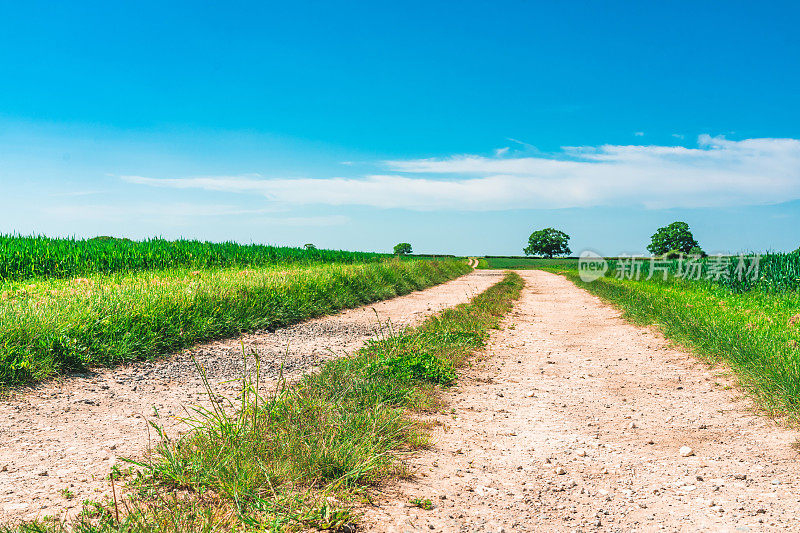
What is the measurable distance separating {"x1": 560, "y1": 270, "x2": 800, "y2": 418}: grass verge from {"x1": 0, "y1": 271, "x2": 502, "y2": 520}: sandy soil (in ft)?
12.8

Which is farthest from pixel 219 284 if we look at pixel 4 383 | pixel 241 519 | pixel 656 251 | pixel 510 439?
pixel 656 251

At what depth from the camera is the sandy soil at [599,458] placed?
2.95m

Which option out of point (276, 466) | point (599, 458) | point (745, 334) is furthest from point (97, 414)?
point (745, 334)

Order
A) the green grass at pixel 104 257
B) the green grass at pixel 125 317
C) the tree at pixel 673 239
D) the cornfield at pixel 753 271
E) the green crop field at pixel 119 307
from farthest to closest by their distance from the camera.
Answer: the tree at pixel 673 239 → the cornfield at pixel 753 271 → the green grass at pixel 104 257 → the green crop field at pixel 119 307 → the green grass at pixel 125 317

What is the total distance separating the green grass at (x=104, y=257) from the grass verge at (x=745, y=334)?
44.3 ft

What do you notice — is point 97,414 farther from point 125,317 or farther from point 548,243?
point 548,243

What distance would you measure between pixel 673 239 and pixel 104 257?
3296 inches

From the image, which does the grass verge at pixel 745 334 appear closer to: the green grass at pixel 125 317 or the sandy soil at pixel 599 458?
the sandy soil at pixel 599 458

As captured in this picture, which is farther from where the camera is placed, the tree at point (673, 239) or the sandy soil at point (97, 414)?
the tree at point (673, 239)

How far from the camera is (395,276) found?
19891 millimetres

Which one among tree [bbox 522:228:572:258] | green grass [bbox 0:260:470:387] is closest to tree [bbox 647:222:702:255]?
tree [bbox 522:228:572:258]

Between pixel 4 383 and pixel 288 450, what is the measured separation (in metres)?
3.74

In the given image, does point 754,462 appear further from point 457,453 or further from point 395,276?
point 395,276

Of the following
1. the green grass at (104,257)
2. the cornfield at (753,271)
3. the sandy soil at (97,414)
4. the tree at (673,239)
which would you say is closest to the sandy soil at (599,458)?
the sandy soil at (97,414)
